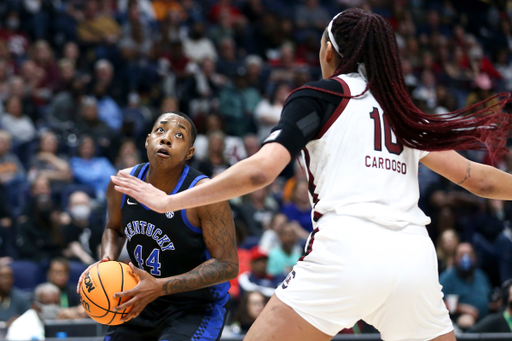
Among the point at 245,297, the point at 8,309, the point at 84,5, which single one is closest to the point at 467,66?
the point at 84,5

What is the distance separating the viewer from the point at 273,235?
8320 mm

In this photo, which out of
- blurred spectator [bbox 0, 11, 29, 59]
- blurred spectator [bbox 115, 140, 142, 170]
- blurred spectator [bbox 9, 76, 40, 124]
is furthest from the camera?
blurred spectator [bbox 0, 11, 29, 59]

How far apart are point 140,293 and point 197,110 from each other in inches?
318

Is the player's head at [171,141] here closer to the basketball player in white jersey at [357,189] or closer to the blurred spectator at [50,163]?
the basketball player in white jersey at [357,189]

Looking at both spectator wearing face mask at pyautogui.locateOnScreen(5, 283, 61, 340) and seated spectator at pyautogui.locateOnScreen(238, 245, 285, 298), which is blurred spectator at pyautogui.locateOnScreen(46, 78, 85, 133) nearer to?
spectator wearing face mask at pyautogui.locateOnScreen(5, 283, 61, 340)

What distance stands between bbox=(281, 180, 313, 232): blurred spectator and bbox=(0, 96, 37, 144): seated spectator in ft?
14.0

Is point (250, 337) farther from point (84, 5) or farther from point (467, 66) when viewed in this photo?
point (467, 66)

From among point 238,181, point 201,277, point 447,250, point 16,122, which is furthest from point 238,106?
point 238,181

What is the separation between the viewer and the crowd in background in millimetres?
7789

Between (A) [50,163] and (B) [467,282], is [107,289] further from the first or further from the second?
(A) [50,163]

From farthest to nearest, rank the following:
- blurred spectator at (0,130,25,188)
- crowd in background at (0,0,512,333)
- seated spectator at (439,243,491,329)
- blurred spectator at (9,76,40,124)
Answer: blurred spectator at (9,76,40,124), blurred spectator at (0,130,25,188), crowd in background at (0,0,512,333), seated spectator at (439,243,491,329)

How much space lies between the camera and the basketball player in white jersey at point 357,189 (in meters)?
2.34

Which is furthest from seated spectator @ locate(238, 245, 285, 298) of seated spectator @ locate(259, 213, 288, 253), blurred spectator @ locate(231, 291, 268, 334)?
blurred spectator @ locate(231, 291, 268, 334)

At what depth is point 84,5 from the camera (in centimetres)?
1212
